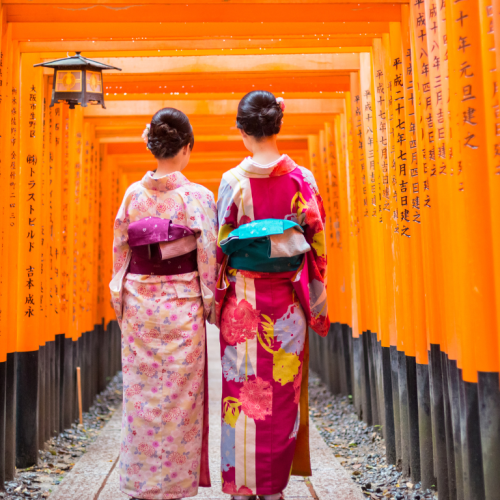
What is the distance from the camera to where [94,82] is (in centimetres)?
543

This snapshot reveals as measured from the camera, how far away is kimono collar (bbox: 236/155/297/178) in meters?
3.68

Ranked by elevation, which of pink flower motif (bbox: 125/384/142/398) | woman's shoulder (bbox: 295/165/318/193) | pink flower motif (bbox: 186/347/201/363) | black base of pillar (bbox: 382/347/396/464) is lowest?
black base of pillar (bbox: 382/347/396/464)

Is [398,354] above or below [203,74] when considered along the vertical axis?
below

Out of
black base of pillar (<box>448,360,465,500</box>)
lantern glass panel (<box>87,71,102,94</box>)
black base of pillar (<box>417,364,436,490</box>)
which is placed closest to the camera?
black base of pillar (<box>448,360,465,500</box>)

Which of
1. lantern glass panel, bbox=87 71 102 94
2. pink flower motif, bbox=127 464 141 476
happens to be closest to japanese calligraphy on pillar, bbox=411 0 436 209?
pink flower motif, bbox=127 464 141 476

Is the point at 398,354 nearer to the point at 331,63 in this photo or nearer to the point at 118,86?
the point at 331,63

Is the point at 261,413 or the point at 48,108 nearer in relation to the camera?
the point at 261,413

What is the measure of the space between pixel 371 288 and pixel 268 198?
319 cm

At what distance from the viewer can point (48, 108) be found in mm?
6320

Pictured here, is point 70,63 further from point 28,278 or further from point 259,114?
point 259,114

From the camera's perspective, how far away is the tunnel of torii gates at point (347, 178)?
10.5 ft

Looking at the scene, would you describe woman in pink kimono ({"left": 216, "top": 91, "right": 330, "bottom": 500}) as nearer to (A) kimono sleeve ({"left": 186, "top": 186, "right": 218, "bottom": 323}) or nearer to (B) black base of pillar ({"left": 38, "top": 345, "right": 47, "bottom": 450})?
(A) kimono sleeve ({"left": 186, "top": 186, "right": 218, "bottom": 323})

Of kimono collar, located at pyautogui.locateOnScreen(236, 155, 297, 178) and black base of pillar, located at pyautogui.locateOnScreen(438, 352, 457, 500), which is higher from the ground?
kimono collar, located at pyautogui.locateOnScreen(236, 155, 297, 178)

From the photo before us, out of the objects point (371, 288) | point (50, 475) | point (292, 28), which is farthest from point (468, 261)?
point (50, 475)
